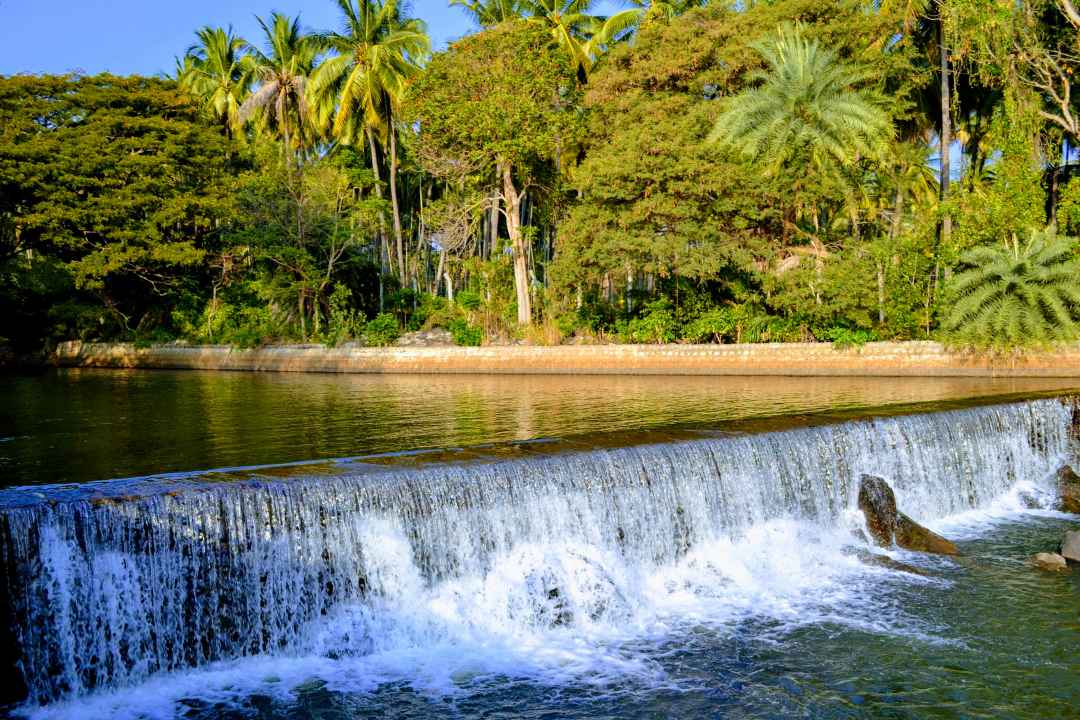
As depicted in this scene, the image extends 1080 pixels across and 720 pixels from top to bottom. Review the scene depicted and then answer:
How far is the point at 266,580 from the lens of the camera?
23.0 ft

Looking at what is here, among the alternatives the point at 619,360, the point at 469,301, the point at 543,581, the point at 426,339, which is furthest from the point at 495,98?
the point at 543,581

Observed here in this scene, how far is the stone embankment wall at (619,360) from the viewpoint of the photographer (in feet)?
66.1

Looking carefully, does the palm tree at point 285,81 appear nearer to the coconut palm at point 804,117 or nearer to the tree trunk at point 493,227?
the tree trunk at point 493,227

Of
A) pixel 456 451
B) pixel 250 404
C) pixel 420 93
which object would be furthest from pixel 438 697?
pixel 420 93

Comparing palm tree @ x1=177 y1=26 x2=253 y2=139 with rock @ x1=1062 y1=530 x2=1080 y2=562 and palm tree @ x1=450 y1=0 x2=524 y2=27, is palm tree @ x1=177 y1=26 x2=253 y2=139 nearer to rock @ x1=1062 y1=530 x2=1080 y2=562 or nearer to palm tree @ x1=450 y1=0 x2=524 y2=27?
palm tree @ x1=450 y1=0 x2=524 y2=27

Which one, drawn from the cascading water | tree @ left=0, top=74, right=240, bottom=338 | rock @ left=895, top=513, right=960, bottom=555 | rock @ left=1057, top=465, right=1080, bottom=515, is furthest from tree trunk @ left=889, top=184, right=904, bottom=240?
tree @ left=0, top=74, right=240, bottom=338

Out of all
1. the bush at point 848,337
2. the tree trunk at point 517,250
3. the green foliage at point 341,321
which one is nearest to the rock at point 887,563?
the bush at point 848,337

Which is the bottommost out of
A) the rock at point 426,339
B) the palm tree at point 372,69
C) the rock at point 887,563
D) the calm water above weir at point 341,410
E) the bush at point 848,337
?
the rock at point 887,563

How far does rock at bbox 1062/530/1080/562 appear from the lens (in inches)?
350

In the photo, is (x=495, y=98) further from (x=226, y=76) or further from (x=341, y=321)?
(x=226, y=76)

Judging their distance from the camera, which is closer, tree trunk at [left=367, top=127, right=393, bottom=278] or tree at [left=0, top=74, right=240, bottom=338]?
tree at [left=0, top=74, right=240, bottom=338]

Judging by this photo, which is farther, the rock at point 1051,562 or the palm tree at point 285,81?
the palm tree at point 285,81

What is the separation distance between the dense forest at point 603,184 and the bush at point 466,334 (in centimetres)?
9

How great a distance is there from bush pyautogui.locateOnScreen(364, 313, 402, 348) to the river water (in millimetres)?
16110
